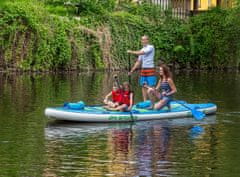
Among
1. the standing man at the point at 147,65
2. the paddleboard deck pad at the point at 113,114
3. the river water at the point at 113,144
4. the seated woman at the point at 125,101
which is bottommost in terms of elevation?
the river water at the point at 113,144

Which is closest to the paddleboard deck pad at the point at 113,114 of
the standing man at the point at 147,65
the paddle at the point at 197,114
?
the paddle at the point at 197,114

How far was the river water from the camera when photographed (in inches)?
497

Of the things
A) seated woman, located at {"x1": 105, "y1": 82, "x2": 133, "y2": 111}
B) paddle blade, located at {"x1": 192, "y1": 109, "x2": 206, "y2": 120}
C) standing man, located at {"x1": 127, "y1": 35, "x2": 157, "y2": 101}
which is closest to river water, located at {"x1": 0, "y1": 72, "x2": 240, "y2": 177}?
paddle blade, located at {"x1": 192, "y1": 109, "x2": 206, "y2": 120}

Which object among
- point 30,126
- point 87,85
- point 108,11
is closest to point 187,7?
point 108,11

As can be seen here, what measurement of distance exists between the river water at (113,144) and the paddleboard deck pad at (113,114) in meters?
0.20

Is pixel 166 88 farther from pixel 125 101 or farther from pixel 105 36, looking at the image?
pixel 105 36

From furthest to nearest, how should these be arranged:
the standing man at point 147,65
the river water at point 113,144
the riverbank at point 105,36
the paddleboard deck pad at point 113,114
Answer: the riverbank at point 105,36 < the standing man at point 147,65 < the paddleboard deck pad at point 113,114 < the river water at point 113,144

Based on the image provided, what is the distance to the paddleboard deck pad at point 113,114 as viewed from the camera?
17906mm

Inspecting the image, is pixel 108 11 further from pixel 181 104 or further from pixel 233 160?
pixel 233 160

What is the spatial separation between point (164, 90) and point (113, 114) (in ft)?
6.56

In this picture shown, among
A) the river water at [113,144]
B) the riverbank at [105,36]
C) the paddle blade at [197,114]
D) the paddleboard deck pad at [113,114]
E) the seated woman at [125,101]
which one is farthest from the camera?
the riverbank at [105,36]

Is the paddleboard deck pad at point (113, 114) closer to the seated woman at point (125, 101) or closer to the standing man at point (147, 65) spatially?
the seated woman at point (125, 101)

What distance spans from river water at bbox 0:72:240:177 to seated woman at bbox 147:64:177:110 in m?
0.66

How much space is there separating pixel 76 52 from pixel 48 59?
5.62 ft
